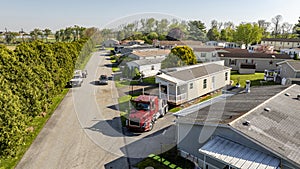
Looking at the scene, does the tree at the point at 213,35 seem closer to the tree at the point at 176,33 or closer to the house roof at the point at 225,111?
the tree at the point at 176,33

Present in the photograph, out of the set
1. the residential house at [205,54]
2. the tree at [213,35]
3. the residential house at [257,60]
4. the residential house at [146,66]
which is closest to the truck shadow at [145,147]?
the residential house at [146,66]

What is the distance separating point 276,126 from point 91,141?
9.26 m

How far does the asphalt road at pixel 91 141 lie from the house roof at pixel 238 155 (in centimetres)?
359

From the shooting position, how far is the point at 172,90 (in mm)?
18125

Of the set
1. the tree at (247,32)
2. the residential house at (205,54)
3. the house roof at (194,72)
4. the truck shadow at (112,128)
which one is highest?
the tree at (247,32)

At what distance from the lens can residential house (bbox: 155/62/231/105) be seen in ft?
57.2

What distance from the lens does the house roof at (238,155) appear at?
22.7ft

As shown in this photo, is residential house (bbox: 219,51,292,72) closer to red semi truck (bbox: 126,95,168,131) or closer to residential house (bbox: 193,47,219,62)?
residential house (bbox: 193,47,219,62)

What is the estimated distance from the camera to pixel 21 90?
1189 cm

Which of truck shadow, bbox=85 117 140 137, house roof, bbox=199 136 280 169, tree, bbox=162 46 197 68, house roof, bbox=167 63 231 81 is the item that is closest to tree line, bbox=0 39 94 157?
truck shadow, bbox=85 117 140 137

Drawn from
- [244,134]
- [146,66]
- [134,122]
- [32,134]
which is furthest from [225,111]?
[146,66]

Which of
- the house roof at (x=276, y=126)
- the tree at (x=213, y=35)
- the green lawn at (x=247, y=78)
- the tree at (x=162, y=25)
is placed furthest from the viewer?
the tree at (x=213, y=35)

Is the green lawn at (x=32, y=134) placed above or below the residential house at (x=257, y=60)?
below

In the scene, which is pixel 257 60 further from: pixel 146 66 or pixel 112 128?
pixel 112 128
